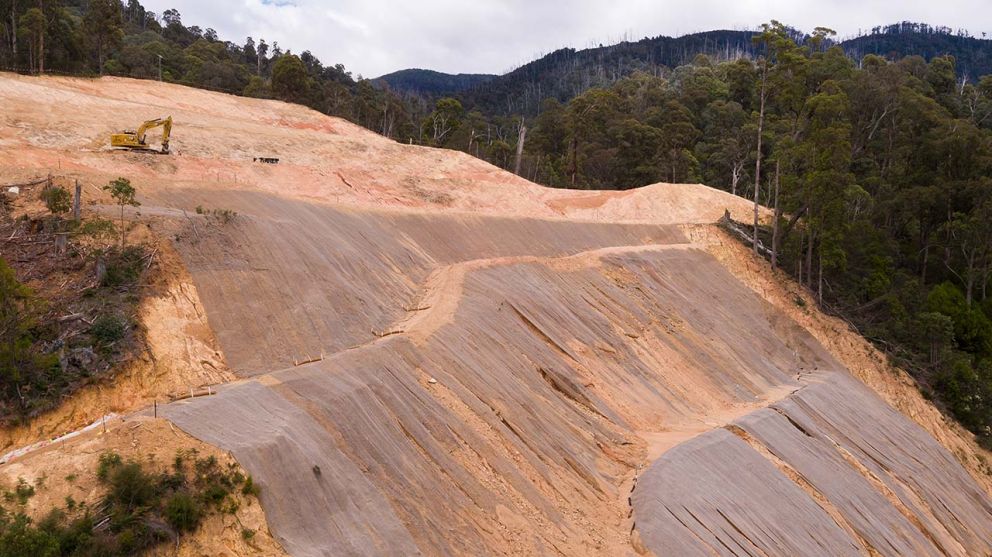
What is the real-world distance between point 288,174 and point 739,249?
21106mm

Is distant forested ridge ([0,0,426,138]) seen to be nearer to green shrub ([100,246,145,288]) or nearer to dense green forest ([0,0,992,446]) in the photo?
dense green forest ([0,0,992,446])

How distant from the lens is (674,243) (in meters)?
33.7

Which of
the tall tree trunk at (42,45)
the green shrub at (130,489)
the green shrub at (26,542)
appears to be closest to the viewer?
the green shrub at (26,542)

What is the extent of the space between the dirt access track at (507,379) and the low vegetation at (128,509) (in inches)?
24.6

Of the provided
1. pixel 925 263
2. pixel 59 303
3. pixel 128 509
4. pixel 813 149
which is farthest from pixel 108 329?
pixel 925 263

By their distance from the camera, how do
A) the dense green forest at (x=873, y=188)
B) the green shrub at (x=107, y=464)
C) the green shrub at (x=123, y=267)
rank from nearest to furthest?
the green shrub at (x=107, y=464)
the green shrub at (x=123, y=267)
the dense green forest at (x=873, y=188)

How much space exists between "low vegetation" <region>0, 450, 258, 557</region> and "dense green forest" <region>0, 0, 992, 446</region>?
1148 inches

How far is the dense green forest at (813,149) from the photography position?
109ft

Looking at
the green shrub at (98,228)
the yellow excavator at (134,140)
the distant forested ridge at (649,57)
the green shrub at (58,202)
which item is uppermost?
the distant forested ridge at (649,57)

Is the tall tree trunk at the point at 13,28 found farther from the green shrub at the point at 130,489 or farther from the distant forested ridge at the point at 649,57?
the distant forested ridge at the point at 649,57

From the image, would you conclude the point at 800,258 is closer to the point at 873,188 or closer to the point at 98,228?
the point at 873,188

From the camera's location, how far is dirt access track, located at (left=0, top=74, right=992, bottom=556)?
1223 centimetres

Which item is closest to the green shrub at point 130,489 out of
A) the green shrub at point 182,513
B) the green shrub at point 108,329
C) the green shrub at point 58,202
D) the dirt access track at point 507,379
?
the green shrub at point 182,513

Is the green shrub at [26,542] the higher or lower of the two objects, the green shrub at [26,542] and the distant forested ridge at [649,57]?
the lower
